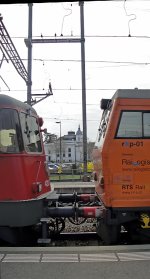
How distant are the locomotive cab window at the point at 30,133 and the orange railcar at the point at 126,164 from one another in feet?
4.59

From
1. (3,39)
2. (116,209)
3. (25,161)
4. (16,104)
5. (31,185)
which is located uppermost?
(3,39)

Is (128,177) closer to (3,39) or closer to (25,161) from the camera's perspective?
(25,161)

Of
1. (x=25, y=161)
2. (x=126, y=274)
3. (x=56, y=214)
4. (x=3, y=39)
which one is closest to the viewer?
(x=126, y=274)

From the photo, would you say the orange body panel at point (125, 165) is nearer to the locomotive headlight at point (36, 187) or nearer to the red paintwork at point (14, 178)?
the locomotive headlight at point (36, 187)

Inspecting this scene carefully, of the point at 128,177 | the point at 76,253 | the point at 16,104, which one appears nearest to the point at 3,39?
the point at 16,104

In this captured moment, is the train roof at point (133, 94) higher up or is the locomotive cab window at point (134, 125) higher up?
the train roof at point (133, 94)

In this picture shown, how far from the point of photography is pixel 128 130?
7098 mm

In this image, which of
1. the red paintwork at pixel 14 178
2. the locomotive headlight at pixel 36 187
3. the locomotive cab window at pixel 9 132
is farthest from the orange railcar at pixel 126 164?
the locomotive cab window at pixel 9 132

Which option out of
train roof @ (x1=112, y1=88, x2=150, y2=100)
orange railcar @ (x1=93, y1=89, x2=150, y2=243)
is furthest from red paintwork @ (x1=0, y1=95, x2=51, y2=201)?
train roof @ (x1=112, y1=88, x2=150, y2=100)

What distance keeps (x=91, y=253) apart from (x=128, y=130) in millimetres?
2329

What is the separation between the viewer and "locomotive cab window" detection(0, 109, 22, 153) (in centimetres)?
681

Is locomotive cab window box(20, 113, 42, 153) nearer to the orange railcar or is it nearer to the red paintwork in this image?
the red paintwork

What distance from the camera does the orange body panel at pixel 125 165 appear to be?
700 centimetres

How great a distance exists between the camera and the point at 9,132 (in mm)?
6926
